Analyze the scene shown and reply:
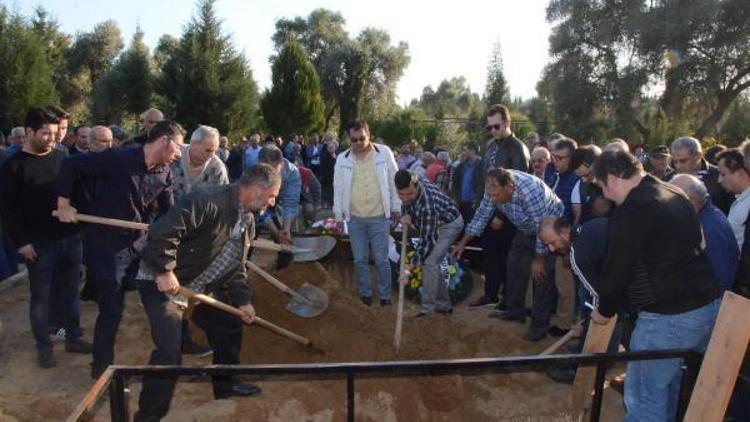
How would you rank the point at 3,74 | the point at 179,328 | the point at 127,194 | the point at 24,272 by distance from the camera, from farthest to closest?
the point at 3,74
the point at 24,272
the point at 127,194
the point at 179,328

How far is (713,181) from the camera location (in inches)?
204

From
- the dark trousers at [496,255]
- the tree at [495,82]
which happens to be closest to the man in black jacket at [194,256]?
the dark trousers at [496,255]

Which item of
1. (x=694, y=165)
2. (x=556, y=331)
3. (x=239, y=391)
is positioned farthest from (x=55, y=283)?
(x=694, y=165)

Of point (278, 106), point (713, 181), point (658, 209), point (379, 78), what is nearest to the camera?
point (658, 209)

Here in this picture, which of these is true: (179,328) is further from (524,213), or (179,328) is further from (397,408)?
(524,213)

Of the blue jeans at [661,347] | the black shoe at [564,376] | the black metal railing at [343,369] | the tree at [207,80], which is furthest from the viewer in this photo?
the tree at [207,80]

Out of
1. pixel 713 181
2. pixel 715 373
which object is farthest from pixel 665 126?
pixel 715 373

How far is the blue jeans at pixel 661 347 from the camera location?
299cm

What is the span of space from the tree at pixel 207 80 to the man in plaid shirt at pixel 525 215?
56.1ft

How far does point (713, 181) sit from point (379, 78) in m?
34.7

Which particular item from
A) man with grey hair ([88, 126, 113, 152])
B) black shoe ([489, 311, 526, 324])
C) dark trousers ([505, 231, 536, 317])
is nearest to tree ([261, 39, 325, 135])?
man with grey hair ([88, 126, 113, 152])

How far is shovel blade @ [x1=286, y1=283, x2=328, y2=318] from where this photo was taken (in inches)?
226

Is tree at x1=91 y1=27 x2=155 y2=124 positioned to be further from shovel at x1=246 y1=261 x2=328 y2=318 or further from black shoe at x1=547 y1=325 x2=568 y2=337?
black shoe at x1=547 y1=325 x2=568 y2=337

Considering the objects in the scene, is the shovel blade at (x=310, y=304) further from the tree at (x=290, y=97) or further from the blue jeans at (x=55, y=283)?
the tree at (x=290, y=97)
